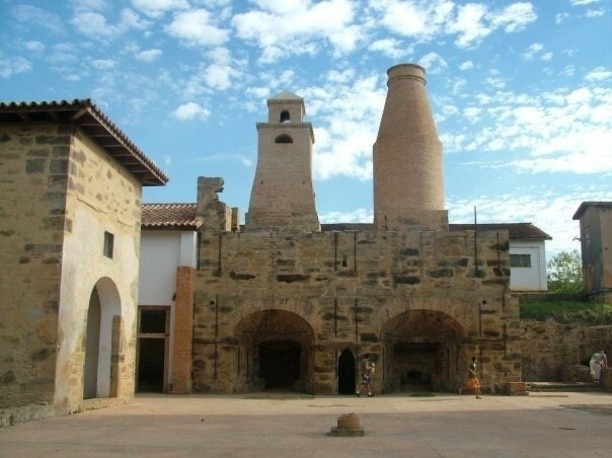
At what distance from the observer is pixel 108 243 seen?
15344 mm

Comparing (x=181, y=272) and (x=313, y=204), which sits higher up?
(x=313, y=204)

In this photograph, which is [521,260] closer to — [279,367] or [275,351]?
[279,367]

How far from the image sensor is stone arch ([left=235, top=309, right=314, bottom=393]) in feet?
71.6

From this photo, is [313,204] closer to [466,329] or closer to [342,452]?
[466,329]

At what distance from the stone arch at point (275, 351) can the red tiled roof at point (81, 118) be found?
328 inches

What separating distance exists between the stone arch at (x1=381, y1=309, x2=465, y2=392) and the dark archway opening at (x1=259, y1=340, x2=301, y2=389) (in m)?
3.32

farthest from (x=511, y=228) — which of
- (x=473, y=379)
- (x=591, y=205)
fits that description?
(x=473, y=379)

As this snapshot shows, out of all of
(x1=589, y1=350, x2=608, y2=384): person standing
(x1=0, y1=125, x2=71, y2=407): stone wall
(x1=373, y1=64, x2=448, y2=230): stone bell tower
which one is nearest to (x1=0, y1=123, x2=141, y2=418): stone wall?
(x1=0, y1=125, x2=71, y2=407): stone wall

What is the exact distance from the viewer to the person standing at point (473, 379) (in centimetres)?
1949

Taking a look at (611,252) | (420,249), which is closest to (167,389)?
(420,249)

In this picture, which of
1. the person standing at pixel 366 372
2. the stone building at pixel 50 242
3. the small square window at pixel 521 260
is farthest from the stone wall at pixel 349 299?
the small square window at pixel 521 260

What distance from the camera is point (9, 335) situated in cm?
1257

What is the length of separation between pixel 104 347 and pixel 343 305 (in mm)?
8073

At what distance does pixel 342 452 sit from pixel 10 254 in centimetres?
798
